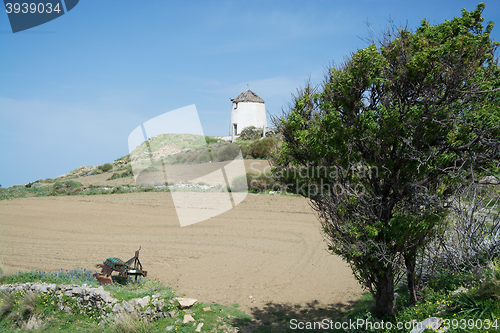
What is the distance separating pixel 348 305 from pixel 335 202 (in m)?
4.19

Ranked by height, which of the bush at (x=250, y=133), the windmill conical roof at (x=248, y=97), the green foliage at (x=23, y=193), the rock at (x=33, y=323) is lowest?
the rock at (x=33, y=323)

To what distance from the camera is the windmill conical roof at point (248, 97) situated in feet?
137

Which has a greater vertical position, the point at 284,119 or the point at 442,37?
the point at 442,37

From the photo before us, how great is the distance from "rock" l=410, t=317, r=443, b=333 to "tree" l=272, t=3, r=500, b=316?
0.90 m

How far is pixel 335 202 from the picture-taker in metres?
5.59

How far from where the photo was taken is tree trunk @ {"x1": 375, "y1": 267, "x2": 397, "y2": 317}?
608 centimetres

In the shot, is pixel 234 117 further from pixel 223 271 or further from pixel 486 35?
pixel 486 35

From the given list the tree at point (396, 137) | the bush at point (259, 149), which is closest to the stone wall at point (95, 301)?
the tree at point (396, 137)

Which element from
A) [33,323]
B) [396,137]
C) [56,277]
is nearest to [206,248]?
[56,277]

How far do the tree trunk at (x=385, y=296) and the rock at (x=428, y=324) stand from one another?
35.4 inches

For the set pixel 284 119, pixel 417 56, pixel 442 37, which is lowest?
pixel 284 119

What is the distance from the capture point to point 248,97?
138 ft

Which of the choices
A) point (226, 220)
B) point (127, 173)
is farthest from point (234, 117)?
point (226, 220)

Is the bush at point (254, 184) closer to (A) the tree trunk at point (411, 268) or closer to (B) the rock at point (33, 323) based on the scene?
(B) the rock at point (33, 323)
